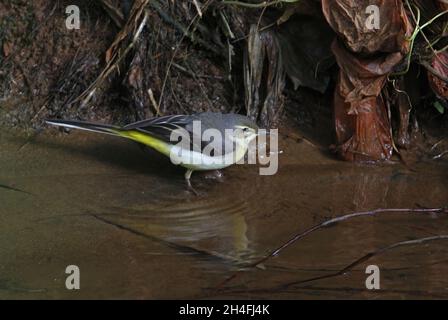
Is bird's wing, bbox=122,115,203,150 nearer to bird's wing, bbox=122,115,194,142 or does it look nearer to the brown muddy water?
bird's wing, bbox=122,115,194,142

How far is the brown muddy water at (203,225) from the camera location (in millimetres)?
5348

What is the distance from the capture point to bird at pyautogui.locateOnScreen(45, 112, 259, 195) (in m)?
7.33

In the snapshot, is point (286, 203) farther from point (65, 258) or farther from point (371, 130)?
point (65, 258)

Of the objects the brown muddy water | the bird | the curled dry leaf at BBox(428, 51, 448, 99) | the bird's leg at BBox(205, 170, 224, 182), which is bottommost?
the brown muddy water

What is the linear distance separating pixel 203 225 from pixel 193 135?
47.8 inches

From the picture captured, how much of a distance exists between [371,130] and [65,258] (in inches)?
136

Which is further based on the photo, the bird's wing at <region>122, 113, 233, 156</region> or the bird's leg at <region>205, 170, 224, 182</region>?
the bird's leg at <region>205, 170, 224, 182</region>

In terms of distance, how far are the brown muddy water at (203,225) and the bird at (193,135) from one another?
0.24m

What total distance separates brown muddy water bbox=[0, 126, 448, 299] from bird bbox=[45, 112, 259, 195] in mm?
244

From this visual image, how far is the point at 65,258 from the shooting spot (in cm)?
572

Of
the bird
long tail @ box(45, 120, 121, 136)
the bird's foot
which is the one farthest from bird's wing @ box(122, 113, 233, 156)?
the bird's foot

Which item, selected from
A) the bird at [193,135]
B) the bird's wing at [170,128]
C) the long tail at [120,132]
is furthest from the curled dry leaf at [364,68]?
the long tail at [120,132]

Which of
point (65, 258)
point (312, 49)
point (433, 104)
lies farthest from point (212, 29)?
point (65, 258)

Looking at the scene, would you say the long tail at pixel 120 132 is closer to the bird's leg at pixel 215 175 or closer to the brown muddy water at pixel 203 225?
the brown muddy water at pixel 203 225
